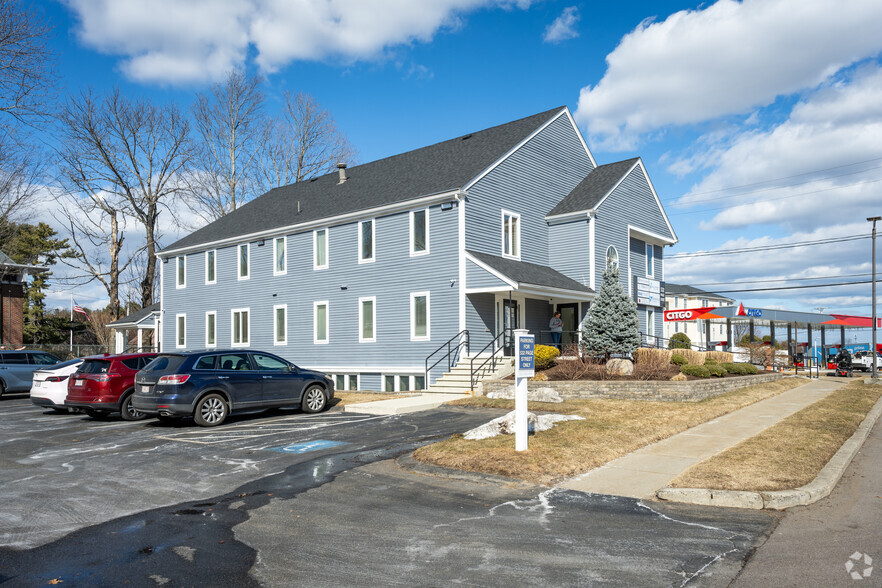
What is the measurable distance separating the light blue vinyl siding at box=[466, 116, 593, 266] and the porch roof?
0.75 m

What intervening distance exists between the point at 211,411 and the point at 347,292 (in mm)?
11945

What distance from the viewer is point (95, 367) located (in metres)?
15.9

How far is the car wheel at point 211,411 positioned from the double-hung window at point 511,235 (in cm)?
1226

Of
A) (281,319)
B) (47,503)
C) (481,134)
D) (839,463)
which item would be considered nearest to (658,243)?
(481,134)

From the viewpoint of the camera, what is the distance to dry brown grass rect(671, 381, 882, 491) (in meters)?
8.02

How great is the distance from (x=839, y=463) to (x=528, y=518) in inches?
203

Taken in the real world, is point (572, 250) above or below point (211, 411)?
above

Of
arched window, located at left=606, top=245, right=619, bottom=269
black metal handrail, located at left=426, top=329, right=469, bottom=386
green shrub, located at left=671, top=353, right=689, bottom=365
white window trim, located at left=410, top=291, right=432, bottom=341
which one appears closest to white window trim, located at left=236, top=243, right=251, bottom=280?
white window trim, located at left=410, top=291, right=432, bottom=341

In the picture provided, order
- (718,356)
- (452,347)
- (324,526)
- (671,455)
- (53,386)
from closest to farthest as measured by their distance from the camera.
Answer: (324,526) → (671,455) → (53,386) → (452,347) → (718,356)

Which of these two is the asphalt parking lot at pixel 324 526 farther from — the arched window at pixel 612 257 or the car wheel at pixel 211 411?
the arched window at pixel 612 257

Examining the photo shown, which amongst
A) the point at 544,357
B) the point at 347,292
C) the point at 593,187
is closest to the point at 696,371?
the point at 544,357

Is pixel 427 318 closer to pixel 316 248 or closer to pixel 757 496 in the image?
pixel 316 248

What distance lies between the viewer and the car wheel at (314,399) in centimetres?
1602

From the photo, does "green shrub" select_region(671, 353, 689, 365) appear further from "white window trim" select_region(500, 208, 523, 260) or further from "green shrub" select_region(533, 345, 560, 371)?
"white window trim" select_region(500, 208, 523, 260)
